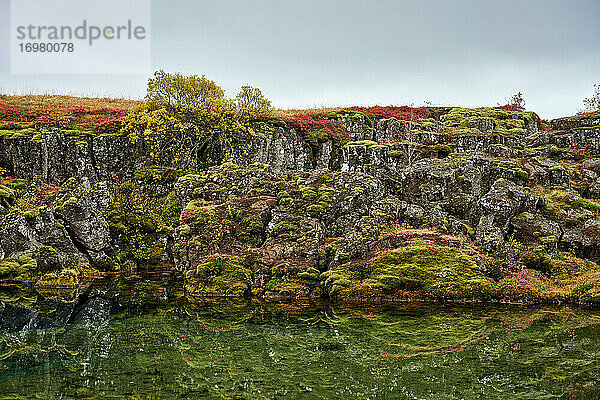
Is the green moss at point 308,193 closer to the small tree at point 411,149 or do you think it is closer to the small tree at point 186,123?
the small tree at point 411,149

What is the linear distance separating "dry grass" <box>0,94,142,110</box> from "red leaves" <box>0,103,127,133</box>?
11.2 feet

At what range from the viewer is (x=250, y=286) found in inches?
883

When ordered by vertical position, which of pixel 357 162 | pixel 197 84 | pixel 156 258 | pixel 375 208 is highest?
pixel 197 84

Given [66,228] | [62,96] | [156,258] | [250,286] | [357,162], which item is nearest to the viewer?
[250,286]

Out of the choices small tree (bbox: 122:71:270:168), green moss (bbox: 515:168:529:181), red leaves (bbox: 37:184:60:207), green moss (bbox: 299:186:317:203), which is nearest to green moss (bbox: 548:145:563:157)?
green moss (bbox: 515:168:529:181)

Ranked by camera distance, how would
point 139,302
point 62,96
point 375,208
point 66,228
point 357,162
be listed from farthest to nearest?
point 62,96, point 357,162, point 66,228, point 375,208, point 139,302

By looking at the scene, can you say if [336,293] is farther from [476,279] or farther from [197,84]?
[197,84]

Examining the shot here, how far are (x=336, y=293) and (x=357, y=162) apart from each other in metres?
14.1

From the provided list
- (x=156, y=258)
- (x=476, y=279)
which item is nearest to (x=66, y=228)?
(x=156, y=258)

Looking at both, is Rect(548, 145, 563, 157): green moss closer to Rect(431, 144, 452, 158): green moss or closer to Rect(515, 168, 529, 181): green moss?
Rect(431, 144, 452, 158): green moss

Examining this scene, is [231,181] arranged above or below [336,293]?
above

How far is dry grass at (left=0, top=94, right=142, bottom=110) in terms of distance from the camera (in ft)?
151

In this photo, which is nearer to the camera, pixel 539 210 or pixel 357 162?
pixel 539 210

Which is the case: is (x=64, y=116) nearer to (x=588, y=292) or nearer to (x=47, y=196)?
(x=47, y=196)
